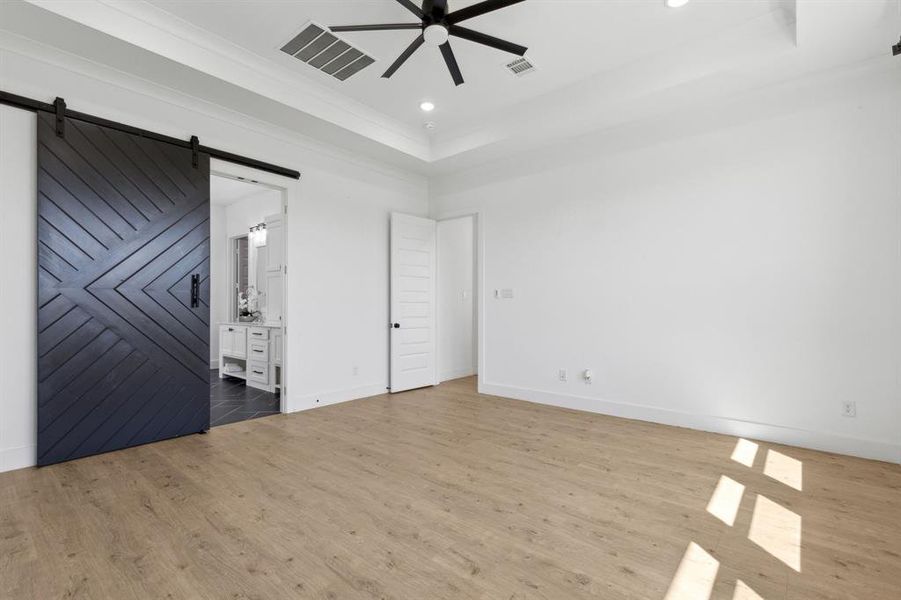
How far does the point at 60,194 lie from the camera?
312cm

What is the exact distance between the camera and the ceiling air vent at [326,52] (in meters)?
3.32

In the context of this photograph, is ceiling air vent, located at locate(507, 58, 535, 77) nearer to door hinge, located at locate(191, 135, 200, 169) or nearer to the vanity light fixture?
door hinge, located at locate(191, 135, 200, 169)

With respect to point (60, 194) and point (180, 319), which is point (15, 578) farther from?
point (60, 194)

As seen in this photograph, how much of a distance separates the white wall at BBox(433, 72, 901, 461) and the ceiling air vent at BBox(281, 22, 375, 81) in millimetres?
2382

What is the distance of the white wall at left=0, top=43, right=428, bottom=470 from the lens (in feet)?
9.80

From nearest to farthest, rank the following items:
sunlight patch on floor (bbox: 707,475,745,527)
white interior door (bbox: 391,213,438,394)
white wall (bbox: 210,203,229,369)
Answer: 1. sunlight patch on floor (bbox: 707,475,745,527)
2. white interior door (bbox: 391,213,438,394)
3. white wall (bbox: 210,203,229,369)

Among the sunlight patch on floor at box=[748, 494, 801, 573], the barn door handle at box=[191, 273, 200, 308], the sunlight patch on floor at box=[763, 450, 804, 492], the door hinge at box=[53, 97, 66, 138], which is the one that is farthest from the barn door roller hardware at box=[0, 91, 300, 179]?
the sunlight patch on floor at box=[763, 450, 804, 492]

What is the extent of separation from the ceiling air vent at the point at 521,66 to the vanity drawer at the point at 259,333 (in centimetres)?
443

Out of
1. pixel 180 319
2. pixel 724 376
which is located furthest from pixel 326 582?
pixel 724 376

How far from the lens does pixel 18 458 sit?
299cm

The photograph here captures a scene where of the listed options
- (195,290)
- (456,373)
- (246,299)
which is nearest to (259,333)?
(246,299)

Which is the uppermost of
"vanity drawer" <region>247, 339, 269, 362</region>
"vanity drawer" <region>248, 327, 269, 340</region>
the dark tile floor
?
"vanity drawer" <region>248, 327, 269, 340</region>

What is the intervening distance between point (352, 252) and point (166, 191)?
2080mm

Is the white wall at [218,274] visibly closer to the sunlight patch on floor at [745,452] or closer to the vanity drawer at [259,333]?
the vanity drawer at [259,333]
